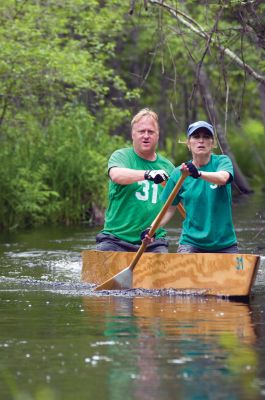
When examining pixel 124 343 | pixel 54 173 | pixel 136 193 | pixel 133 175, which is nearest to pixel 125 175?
pixel 133 175

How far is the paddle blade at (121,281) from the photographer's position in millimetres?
11109

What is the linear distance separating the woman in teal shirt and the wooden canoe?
26cm

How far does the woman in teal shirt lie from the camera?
10766mm

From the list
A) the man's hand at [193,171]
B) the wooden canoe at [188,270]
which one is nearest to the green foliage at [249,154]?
the wooden canoe at [188,270]

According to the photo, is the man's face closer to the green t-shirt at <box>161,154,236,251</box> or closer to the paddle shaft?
the green t-shirt at <box>161,154,236,251</box>

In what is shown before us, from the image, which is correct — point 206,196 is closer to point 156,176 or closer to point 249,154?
point 156,176

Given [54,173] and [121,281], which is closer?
[121,281]

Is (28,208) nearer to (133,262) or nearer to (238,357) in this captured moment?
(133,262)

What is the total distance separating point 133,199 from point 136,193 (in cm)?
6

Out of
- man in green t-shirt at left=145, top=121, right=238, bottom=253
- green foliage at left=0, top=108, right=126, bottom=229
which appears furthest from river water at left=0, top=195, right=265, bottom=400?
green foliage at left=0, top=108, right=126, bottom=229

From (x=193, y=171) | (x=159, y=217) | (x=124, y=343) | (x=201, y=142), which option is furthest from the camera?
(x=159, y=217)

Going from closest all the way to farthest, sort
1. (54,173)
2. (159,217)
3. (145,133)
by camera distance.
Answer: (159,217), (145,133), (54,173)

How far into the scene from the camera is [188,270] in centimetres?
1096

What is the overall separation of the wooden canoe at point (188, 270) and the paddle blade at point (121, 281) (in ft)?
0.48
